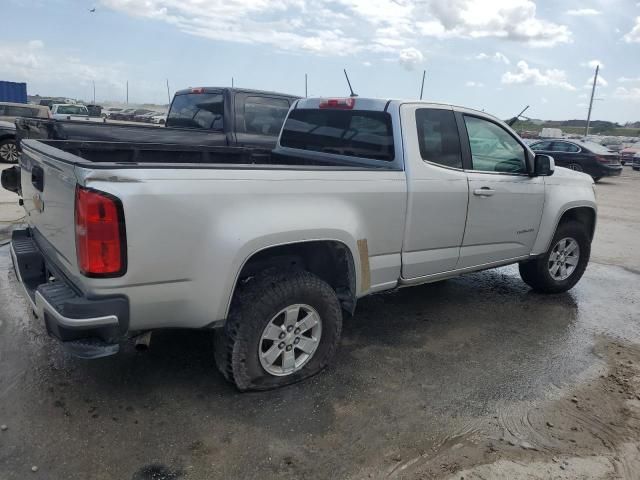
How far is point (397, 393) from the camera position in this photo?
11.3 feet

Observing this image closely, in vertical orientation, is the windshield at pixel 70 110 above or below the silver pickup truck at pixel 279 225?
above

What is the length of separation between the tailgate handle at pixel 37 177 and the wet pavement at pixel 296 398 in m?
1.19

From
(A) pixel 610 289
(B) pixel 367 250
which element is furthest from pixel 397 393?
(A) pixel 610 289

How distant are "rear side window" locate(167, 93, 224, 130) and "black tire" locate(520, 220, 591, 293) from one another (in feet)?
14.1

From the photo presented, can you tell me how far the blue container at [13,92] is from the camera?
32.6 meters

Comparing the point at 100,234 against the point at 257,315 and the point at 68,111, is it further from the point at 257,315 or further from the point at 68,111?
the point at 68,111

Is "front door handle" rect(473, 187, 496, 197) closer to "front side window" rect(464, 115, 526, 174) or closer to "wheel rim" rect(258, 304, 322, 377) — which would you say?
"front side window" rect(464, 115, 526, 174)

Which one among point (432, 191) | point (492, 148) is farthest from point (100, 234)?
point (492, 148)

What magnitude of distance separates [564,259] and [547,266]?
0.31 m

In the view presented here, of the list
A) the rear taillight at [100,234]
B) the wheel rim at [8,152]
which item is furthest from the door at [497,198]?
the wheel rim at [8,152]

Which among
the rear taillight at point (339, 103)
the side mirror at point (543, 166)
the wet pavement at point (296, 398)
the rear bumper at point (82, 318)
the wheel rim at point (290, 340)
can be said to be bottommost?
the wet pavement at point (296, 398)

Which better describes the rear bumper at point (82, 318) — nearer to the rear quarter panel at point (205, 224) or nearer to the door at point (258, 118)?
the rear quarter panel at point (205, 224)

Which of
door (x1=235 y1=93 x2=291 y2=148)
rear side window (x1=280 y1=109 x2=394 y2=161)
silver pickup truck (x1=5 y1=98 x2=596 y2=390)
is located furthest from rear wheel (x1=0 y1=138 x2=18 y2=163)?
rear side window (x1=280 y1=109 x2=394 y2=161)

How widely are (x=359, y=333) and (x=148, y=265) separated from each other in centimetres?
220
